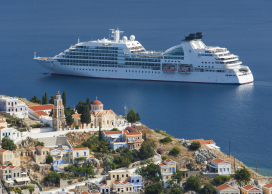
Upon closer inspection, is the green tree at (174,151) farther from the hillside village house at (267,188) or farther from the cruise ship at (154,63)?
the cruise ship at (154,63)

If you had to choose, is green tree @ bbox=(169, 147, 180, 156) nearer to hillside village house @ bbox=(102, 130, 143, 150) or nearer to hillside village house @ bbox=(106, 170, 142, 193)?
hillside village house @ bbox=(102, 130, 143, 150)

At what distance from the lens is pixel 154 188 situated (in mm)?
66438

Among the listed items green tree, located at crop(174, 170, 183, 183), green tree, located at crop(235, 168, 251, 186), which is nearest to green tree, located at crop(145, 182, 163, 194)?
green tree, located at crop(174, 170, 183, 183)

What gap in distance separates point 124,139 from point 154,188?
10.0 metres

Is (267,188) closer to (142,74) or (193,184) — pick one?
(193,184)

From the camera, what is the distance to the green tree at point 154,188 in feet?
217

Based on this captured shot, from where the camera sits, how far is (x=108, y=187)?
6612 cm

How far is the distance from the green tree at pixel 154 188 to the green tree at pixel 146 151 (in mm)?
5066

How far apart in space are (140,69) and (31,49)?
52.4m

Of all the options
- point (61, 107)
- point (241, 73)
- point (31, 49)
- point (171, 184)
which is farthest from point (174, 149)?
point (31, 49)

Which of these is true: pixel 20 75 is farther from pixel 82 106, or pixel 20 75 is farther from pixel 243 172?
pixel 243 172

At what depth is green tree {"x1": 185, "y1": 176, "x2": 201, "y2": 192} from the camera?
66875 millimetres

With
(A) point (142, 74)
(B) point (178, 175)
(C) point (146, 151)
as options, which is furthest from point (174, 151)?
(A) point (142, 74)

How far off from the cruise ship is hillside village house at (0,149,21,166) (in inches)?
2809
